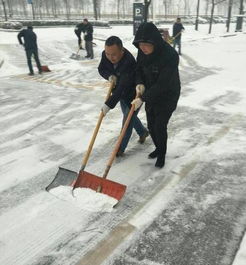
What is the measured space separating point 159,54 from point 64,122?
3.00 m

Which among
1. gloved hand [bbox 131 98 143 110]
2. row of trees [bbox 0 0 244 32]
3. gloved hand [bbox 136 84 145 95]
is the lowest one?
row of trees [bbox 0 0 244 32]

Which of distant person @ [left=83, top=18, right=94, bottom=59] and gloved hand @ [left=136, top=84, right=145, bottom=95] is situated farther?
distant person @ [left=83, top=18, right=94, bottom=59]

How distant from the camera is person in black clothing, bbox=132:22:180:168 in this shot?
3.55m

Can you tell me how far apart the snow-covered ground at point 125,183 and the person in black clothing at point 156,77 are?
71 centimetres

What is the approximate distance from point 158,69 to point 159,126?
2.34 ft

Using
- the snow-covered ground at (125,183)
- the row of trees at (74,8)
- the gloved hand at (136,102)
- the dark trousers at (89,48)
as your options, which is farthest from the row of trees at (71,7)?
the gloved hand at (136,102)

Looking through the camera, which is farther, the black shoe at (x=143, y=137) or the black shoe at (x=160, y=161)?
the black shoe at (x=143, y=137)

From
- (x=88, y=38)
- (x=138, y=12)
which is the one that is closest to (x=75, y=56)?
(x=88, y=38)

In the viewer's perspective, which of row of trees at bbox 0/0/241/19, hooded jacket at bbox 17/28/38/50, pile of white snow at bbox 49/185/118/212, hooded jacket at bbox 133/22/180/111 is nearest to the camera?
pile of white snow at bbox 49/185/118/212

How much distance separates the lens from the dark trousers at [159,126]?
395cm

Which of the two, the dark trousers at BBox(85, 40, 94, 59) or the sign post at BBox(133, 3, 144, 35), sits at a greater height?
the sign post at BBox(133, 3, 144, 35)

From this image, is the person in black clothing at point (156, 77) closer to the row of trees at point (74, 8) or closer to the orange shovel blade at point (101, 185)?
the orange shovel blade at point (101, 185)

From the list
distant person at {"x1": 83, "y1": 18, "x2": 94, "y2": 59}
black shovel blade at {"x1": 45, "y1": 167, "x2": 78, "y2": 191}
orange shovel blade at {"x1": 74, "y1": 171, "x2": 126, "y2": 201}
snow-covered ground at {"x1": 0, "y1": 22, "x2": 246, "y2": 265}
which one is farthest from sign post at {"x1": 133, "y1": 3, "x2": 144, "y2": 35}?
orange shovel blade at {"x1": 74, "y1": 171, "x2": 126, "y2": 201}

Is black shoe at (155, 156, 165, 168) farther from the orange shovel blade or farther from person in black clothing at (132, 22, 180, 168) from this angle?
the orange shovel blade
